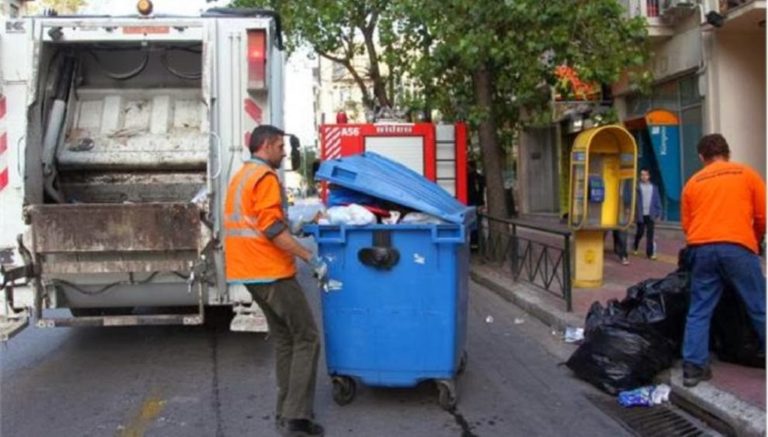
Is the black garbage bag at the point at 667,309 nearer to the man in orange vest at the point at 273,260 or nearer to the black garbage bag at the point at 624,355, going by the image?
the black garbage bag at the point at 624,355

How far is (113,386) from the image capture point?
6016 millimetres

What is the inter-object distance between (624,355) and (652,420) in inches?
22.3

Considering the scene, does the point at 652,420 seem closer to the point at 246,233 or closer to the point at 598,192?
the point at 246,233

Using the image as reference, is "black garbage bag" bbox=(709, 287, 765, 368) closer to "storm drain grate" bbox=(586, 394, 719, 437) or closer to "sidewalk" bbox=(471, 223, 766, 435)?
"sidewalk" bbox=(471, 223, 766, 435)

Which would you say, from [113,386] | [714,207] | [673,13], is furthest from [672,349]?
[673,13]

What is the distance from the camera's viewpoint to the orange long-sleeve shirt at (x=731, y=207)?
5.10 m

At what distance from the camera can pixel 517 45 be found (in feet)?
36.9

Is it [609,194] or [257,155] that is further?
[609,194]

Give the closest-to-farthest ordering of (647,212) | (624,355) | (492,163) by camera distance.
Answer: (624,355) < (647,212) < (492,163)

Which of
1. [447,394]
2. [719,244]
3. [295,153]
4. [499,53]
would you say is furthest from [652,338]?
[499,53]

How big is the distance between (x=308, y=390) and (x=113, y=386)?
6.65 ft

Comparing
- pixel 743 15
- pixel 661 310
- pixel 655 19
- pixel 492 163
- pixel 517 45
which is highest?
pixel 655 19

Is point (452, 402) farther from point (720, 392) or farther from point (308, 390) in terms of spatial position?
point (720, 392)

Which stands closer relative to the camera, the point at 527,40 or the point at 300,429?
the point at 300,429
